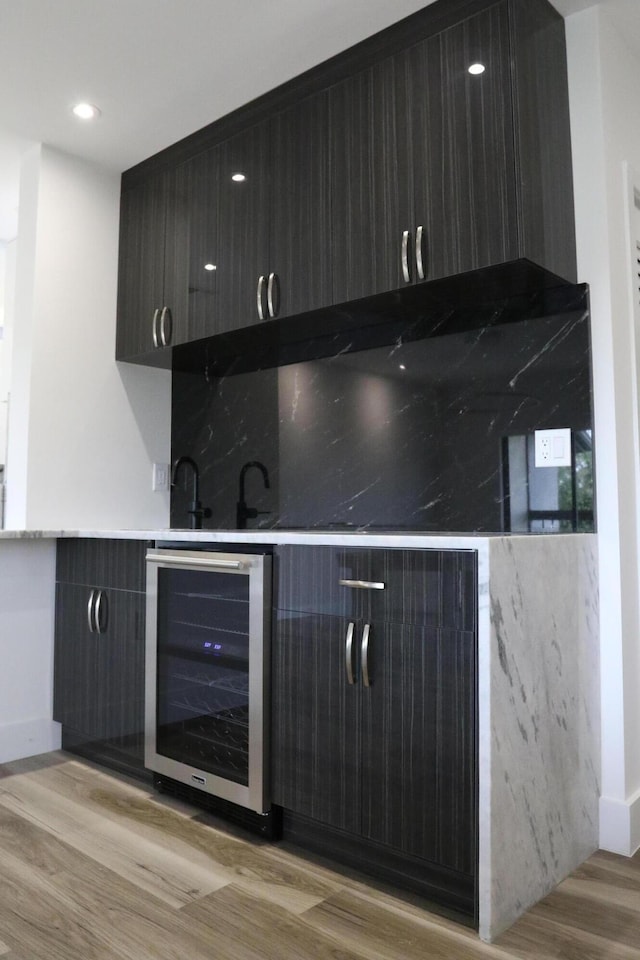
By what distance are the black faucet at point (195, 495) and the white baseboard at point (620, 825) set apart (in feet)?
6.82

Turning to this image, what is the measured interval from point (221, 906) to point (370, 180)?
2.16m

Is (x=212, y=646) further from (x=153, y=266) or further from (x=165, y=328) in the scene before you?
(x=153, y=266)

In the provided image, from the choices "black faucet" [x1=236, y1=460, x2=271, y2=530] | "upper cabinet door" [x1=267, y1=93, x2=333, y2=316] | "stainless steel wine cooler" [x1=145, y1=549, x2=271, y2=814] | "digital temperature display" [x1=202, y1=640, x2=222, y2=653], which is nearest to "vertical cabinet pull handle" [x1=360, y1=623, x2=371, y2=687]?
"stainless steel wine cooler" [x1=145, y1=549, x2=271, y2=814]

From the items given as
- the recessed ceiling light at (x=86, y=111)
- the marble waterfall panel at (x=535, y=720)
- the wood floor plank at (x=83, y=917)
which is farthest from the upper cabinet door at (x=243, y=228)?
the wood floor plank at (x=83, y=917)

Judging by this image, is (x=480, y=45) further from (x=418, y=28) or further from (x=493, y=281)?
(x=493, y=281)

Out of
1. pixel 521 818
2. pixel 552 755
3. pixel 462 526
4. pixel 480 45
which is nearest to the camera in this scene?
pixel 521 818

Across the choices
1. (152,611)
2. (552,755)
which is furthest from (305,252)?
(552,755)

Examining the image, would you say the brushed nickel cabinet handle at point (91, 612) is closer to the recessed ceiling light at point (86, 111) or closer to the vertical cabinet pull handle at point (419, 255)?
the vertical cabinet pull handle at point (419, 255)

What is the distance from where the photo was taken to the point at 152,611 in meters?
2.61

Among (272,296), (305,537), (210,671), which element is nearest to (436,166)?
(272,296)

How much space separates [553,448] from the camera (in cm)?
237

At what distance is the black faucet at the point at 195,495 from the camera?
11.6ft

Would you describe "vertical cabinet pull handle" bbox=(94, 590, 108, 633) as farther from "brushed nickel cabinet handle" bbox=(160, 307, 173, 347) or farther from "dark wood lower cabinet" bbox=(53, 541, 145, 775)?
"brushed nickel cabinet handle" bbox=(160, 307, 173, 347)

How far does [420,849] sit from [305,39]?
2.46m
